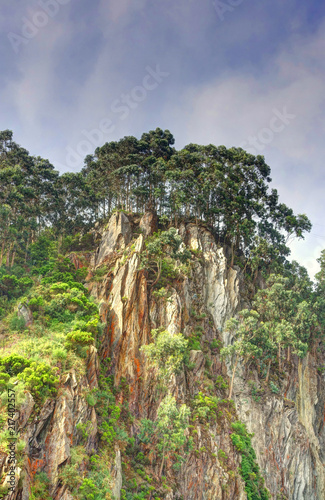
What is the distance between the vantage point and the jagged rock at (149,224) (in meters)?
43.2

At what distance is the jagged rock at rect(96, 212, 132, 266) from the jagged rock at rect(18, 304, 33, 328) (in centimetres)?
1268

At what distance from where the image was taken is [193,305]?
37625 mm

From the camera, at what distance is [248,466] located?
99.5 ft

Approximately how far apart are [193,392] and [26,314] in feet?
58.3

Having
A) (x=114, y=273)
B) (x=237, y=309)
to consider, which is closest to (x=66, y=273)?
(x=114, y=273)

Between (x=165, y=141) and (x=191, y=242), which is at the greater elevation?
(x=165, y=141)

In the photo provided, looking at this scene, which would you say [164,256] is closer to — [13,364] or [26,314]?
[26,314]

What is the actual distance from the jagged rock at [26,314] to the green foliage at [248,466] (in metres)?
22.9

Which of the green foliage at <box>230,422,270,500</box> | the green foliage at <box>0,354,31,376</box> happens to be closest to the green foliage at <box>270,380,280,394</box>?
the green foliage at <box>230,422,270,500</box>

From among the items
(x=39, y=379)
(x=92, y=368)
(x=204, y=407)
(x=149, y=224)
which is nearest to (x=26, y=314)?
(x=92, y=368)

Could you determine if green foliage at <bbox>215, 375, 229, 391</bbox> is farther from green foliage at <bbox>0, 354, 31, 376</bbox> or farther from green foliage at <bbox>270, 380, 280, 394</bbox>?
green foliage at <bbox>0, 354, 31, 376</bbox>

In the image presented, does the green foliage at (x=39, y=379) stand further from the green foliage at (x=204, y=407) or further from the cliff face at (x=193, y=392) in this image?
the green foliage at (x=204, y=407)

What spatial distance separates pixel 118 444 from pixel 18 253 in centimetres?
3046

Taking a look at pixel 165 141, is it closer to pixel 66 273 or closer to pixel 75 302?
pixel 66 273
